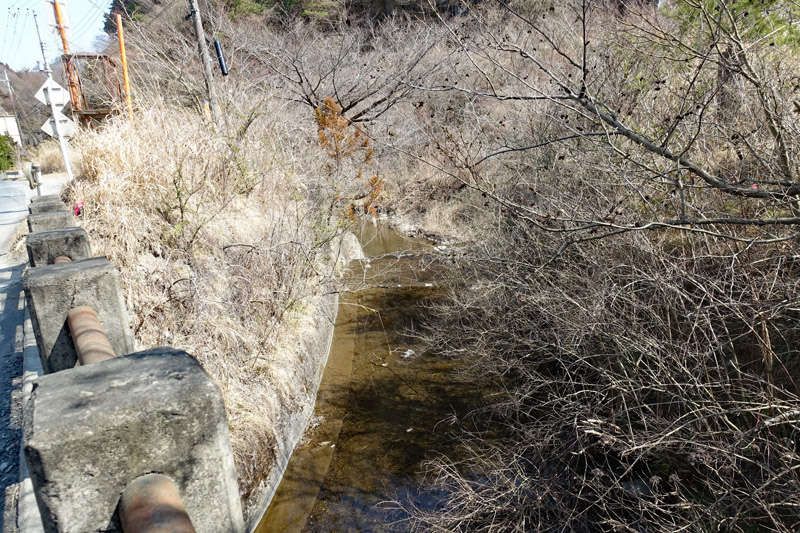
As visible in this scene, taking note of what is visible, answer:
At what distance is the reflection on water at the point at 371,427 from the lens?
4.95 metres

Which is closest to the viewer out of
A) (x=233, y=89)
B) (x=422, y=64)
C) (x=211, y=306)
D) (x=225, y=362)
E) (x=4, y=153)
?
(x=225, y=362)

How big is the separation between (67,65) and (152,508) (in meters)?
15.6

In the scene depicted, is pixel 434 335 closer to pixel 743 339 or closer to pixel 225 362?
pixel 225 362

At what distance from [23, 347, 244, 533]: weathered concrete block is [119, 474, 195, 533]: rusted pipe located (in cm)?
2

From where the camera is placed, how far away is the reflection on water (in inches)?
Result: 195

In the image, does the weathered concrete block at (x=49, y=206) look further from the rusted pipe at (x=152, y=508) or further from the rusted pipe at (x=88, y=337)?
the rusted pipe at (x=152, y=508)

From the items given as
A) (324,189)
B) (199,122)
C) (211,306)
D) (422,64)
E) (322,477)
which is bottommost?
(322,477)

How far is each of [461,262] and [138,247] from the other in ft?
14.7

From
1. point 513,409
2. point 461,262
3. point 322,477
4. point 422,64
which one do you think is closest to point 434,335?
point 461,262

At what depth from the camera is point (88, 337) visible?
74.3 inches

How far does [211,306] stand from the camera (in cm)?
552

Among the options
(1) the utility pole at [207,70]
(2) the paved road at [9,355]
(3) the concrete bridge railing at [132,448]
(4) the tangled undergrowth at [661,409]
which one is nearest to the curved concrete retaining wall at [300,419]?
(4) the tangled undergrowth at [661,409]

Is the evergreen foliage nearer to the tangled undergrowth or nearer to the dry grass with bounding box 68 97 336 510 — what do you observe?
the dry grass with bounding box 68 97 336 510

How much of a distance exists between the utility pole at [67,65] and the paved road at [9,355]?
3850 mm
